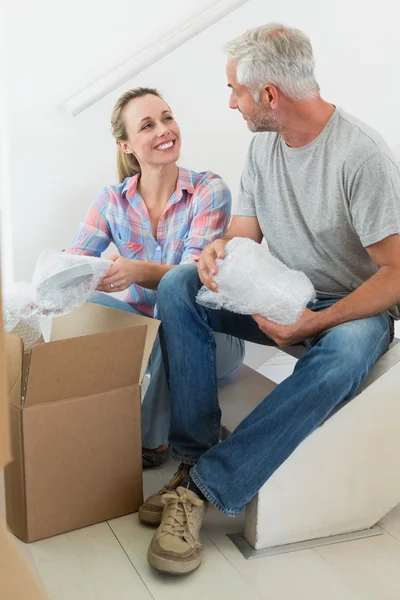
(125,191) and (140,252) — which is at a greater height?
(125,191)

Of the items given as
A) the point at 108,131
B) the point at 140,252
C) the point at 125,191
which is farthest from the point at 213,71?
the point at 140,252

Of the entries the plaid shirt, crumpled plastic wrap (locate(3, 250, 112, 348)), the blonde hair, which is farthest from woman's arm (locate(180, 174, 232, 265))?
crumpled plastic wrap (locate(3, 250, 112, 348))

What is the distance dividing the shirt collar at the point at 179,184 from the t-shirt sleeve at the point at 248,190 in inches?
11.1

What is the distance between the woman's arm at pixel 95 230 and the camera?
2.09 m

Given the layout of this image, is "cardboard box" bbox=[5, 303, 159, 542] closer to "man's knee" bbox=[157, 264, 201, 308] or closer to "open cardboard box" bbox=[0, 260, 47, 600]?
"man's knee" bbox=[157, 264, 201, 308]

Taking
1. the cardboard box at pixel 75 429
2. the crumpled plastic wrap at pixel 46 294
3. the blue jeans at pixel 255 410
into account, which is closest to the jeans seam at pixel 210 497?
the blue jeans at pixel 255 410

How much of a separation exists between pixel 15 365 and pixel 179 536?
45 cm

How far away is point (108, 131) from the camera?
Result: 2.26 meters

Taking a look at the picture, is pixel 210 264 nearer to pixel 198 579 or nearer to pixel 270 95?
pixel 270 95

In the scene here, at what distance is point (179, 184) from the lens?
6.77 ft

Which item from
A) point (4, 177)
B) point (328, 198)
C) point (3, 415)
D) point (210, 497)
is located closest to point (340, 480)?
point (210, 497)

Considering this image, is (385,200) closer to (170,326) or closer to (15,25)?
(170,326)

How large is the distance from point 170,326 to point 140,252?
52 centimetres

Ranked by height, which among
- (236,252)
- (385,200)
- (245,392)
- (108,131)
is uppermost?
(108,131)
